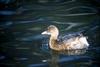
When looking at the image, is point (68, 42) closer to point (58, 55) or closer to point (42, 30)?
point (58, 55)

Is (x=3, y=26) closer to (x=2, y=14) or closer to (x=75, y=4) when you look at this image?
(x=2, y=14)

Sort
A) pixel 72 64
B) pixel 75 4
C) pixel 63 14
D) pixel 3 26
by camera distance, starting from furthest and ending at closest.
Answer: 1. pixel 75 4
2. pixel 63 14
3. pixel 3 26
4. pixel 72 64

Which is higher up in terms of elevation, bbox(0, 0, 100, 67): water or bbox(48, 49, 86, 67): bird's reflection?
bbox(0, 0, 100, 67): water

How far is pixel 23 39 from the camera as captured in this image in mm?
14078

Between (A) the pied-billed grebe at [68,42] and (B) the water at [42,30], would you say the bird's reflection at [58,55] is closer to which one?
(B) the water at [42,30]

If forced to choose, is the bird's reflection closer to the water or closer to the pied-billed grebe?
the water

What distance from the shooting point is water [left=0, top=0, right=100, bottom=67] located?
1257 cm

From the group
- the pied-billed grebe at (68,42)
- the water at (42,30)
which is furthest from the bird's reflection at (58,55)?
the pied-billed grebe at (68,42)

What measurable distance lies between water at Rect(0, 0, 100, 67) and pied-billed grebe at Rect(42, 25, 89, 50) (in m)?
0.19

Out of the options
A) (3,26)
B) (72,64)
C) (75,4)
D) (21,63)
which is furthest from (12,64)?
(75,4)

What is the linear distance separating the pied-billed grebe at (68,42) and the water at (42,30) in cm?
19

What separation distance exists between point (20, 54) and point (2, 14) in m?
3.78

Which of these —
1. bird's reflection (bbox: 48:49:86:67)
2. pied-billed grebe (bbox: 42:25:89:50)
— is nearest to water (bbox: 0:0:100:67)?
bird's reflection (bbox: 48:49:86:67)

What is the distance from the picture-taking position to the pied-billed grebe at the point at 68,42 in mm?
13469
